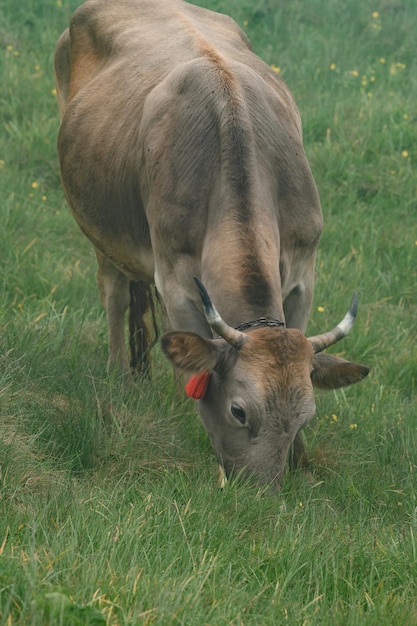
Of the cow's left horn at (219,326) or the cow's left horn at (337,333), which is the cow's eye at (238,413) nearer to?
the cow's left horn at (219,326)

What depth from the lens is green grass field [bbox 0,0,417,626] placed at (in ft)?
13.7

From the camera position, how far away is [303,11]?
44.0 feet

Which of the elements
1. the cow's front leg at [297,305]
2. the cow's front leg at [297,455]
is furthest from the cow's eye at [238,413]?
the cow's front leg at [297,305]

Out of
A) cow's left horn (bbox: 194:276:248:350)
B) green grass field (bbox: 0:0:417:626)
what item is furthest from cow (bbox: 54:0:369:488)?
green grass field (bbox: 0:0:417:626)

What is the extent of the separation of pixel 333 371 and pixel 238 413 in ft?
1.71

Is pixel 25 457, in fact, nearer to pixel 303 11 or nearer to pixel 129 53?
pixel 129 53

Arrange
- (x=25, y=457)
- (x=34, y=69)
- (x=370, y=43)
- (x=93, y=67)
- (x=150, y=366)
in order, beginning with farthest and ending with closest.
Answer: (x=370, y=43), (x=34, y=69), (x=93, y=67), (x=150, y=366), (x=25, y=457)

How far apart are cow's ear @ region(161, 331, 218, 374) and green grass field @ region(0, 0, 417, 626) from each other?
469mm

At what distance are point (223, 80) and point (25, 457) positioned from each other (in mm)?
2212

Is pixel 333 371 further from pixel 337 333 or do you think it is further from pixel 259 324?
pixel 259 324

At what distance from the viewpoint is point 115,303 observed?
7980mm

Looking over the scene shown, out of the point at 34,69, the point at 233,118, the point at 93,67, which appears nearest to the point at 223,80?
the point at 233,118

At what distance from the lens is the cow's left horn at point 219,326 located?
208 inches

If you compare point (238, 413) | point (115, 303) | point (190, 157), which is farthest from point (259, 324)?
point (115, 303)
